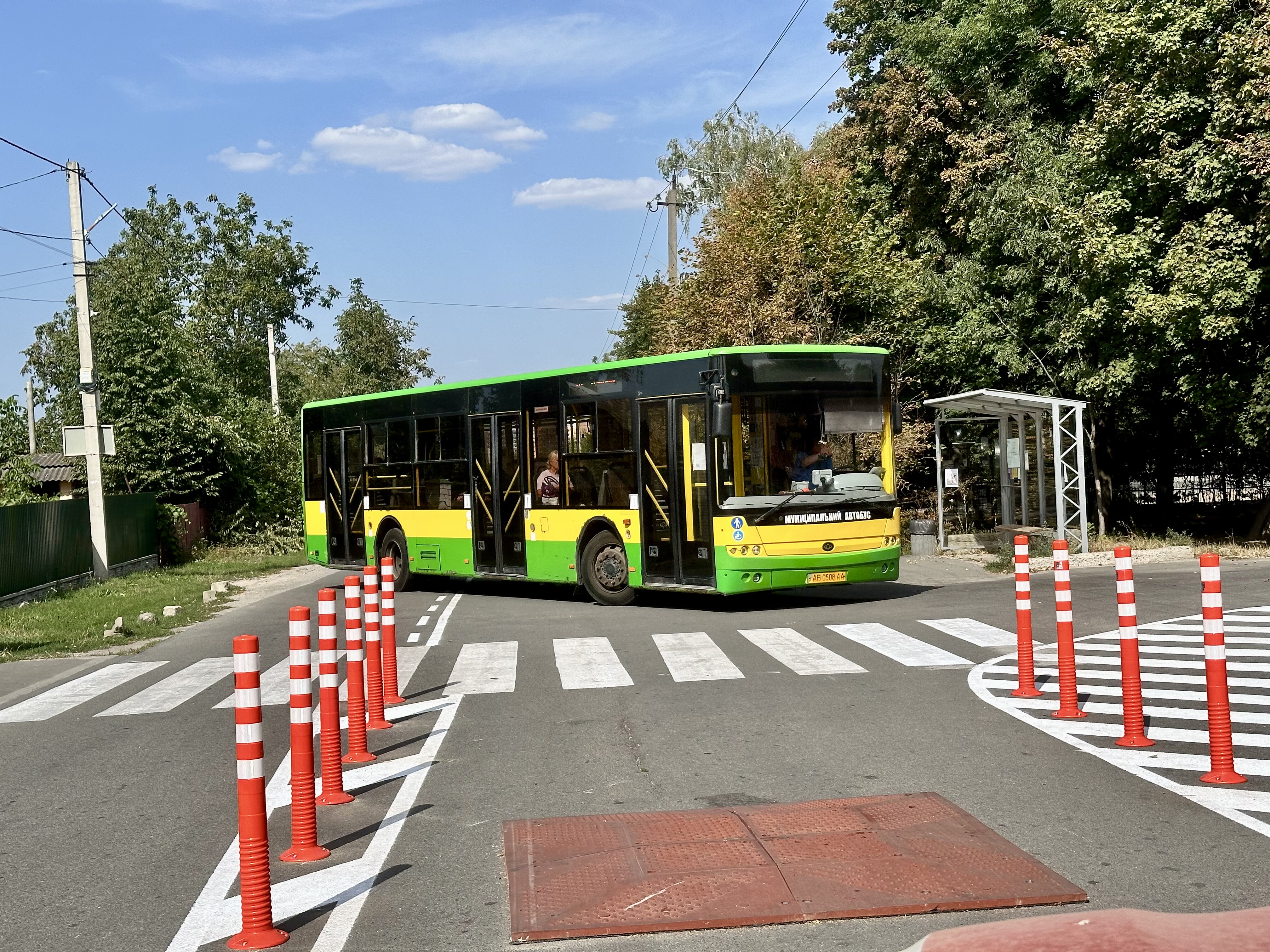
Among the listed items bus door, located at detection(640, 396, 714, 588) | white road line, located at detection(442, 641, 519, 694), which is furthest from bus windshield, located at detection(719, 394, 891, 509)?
white road line, located at detection(442, 641, 519, 694)

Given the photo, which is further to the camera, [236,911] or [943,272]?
[943,272]

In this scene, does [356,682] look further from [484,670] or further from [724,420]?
[724,420]

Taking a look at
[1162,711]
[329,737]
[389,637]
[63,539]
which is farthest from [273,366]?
[329,737]

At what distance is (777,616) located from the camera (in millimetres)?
16391

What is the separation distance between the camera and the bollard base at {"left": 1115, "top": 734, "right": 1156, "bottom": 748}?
26.0 feet

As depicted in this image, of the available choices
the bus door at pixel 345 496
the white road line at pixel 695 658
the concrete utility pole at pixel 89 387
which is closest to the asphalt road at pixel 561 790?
the white road line at pixel 695 658

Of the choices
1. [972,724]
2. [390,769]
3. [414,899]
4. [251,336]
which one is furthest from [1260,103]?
[251,336]

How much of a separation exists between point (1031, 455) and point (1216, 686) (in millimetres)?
22995

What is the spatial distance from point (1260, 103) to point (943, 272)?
11316 millimetres

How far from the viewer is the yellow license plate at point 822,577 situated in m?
16.6

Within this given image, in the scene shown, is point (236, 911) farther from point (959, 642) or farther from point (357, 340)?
point (357, 340)

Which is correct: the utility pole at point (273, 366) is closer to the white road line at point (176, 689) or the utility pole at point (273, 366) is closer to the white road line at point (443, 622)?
the white road line at point (443, 622)

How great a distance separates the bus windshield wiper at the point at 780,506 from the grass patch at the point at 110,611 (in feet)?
25.3

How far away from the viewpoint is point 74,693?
12.2 metres
